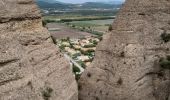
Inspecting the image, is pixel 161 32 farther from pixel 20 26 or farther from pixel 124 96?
pixel 20 26

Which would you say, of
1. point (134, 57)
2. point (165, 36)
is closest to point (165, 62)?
point (165, 36)

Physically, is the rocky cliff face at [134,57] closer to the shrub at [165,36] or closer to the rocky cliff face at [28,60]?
the shrub at [165,36]

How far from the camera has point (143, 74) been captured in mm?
33344

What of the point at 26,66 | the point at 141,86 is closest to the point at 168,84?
the point at 141,86

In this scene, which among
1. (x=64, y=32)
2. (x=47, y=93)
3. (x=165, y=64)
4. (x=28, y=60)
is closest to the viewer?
(x=28, y=60)

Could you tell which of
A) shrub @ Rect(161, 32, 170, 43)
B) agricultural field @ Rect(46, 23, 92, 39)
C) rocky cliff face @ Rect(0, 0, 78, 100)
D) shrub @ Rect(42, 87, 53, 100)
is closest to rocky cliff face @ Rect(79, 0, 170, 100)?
shrub @ Rect(161, 32, 170, 43)

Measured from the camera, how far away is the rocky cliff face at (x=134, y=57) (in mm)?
32625

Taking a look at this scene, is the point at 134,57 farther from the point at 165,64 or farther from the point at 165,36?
the point at 165,36

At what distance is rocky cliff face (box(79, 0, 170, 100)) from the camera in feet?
107

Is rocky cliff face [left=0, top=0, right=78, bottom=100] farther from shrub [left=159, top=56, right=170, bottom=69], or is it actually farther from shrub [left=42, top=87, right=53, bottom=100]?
shrub [left=159, top=56, right=170, bottom=69]

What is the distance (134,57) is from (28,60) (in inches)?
413

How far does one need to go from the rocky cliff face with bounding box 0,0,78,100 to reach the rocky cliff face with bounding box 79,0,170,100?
2.54 metres

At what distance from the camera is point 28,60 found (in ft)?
81.6

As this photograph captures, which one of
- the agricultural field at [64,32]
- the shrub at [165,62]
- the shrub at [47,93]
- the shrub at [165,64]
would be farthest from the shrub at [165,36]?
the agricultural field at [64,32]
